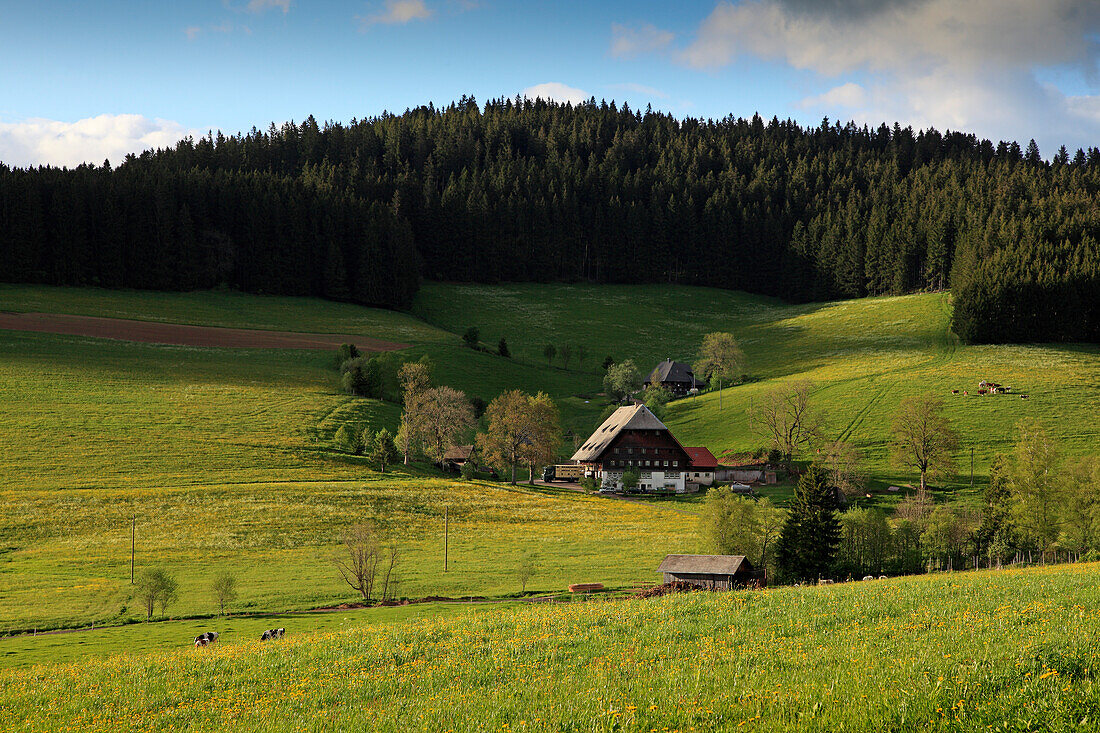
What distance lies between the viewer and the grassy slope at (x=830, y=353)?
9231 cm

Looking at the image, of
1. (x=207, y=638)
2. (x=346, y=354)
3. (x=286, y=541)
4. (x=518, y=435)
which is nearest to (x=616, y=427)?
(x=518, y=435)

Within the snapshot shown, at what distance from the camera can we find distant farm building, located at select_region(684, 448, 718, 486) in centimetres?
9194

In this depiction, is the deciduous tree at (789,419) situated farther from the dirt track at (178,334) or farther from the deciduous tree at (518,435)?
the dirt track at (178,334)

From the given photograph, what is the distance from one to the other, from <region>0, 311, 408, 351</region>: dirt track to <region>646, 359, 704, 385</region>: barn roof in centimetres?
4040

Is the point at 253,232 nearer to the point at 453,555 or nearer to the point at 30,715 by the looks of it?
the point at 453,555

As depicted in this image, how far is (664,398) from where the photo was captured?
389ft

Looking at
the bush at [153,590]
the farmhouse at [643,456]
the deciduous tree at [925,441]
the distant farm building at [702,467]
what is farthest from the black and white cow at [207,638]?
the deciduous tree at [925,441]

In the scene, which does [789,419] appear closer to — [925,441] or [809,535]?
[925,441]

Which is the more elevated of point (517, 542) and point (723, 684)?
point (723, 684)

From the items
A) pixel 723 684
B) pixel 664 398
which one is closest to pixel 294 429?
pixel 664 398

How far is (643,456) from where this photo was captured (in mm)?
95812

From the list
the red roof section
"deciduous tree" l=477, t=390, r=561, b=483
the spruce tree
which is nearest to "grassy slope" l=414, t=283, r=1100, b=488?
the red roof section

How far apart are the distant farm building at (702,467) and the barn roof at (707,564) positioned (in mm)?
41912

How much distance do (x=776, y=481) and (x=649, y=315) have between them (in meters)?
93.4
